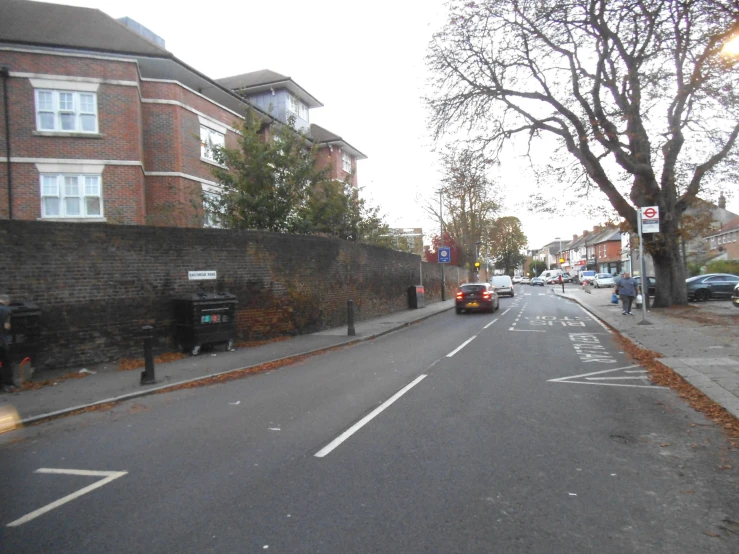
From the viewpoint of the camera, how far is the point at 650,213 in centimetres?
1584

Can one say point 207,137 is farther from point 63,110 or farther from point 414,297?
point 414,297

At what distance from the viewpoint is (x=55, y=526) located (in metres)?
3.84

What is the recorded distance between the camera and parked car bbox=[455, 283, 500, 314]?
25.4 m

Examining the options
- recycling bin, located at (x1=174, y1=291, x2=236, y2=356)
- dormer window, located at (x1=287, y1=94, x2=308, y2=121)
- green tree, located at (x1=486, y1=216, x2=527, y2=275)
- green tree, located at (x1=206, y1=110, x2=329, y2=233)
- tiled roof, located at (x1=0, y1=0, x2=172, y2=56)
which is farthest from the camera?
green tree, located at (x1=486, y1=216, x2=527, y2=275)

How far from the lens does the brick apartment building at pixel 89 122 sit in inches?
704

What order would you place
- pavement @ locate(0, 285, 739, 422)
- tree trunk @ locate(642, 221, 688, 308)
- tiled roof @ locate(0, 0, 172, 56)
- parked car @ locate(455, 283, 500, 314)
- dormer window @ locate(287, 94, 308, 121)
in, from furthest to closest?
dormer window @ locate(287, 94, 308, 121) < parked car @ locate(455, 283, 500, 314) < tree trunk @ locate(642, 221, 688, 308) < tiled roof @ locate(0, 0, 172, 56) < pavement @ locate(0, 285, 739, 422)

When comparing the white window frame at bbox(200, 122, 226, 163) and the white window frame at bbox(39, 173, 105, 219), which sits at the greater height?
the white window frame at bbox(200, 122, 226, 163)

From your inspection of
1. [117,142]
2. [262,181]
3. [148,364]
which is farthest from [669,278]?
[117,142]

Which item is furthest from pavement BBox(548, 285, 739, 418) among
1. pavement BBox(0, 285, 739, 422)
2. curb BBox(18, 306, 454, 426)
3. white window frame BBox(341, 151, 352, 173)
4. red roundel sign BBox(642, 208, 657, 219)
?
white window frame BBox(341, 151, 352, 173)

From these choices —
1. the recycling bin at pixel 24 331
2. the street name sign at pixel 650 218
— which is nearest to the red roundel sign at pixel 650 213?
the street name sign at pixel 650 218

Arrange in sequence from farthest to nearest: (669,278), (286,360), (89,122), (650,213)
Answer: (669,278) < (89,122) < (650,213) < (286,360)

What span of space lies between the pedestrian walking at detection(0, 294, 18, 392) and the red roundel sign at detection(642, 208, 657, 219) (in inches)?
636

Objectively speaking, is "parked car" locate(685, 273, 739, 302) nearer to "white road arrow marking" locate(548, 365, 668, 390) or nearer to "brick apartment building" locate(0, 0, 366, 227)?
"brick apartment building" locate(0, 0, 366, 227)

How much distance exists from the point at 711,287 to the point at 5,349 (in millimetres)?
31749
